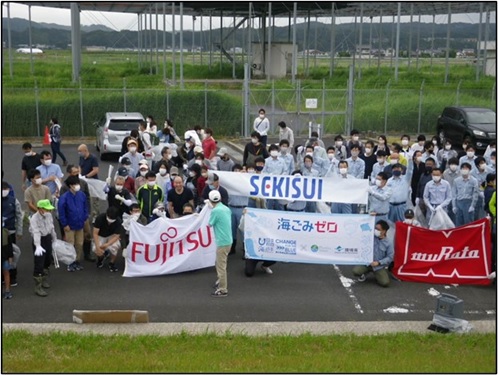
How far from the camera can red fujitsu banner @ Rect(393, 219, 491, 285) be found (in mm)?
12133

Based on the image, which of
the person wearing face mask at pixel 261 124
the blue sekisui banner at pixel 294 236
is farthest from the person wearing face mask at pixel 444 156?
the person wearing face mask at pixel 261 124

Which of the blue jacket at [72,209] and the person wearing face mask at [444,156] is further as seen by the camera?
the person wearing face mask at [444,156]

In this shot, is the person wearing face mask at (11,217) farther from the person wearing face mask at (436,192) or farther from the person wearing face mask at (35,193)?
the person wearing face mask at (436,192)

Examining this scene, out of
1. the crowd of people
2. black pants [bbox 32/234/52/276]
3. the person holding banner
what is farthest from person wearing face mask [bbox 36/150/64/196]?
the person holding banner

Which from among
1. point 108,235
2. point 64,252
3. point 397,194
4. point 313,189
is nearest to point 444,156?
point 397,194

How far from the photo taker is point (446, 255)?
12.2m

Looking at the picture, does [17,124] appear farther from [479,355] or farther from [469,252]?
[479,355]

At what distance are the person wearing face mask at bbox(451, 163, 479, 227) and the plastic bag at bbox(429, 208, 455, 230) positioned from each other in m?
1.00

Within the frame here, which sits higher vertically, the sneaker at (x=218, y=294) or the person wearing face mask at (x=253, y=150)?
the person wearing face mask at (x=253, y=150)

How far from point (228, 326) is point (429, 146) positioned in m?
8.29

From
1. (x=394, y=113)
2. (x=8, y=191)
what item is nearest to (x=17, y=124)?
(x=394, y=113)

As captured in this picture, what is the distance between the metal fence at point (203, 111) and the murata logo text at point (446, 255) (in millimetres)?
→ 16551

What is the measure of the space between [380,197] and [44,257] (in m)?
6.12

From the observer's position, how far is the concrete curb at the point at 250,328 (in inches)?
385
